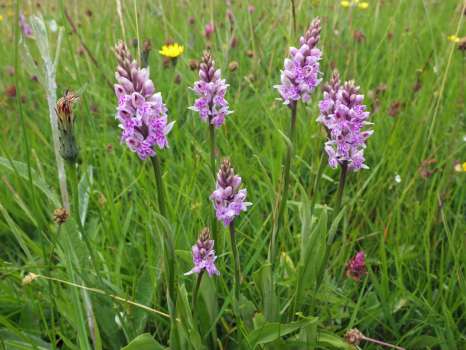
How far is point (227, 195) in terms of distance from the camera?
3.36ft

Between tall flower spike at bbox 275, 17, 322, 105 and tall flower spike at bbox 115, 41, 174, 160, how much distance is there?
384 mm

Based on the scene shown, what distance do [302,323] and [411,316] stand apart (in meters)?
0.54

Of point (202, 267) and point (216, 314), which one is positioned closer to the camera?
point (202, 267)

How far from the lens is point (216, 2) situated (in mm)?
4316

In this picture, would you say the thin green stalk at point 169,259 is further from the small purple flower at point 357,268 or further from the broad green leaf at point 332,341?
the small purple flower at point 357,268

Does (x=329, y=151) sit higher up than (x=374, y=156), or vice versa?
(x=329, y=151)

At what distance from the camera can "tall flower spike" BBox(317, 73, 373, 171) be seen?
110cm

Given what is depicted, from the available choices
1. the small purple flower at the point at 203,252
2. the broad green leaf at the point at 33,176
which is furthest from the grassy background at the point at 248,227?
the small purple flower at the point at 203,252

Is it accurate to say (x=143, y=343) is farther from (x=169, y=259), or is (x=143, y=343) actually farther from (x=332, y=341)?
(x=332, y=341)

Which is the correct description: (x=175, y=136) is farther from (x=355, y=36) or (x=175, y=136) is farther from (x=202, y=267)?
(x=355, y=36)

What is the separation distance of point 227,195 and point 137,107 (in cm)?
27

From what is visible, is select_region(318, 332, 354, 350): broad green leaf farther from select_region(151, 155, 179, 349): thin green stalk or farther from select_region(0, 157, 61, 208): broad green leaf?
select_region(0, 157, 61, 208): broad green leaf

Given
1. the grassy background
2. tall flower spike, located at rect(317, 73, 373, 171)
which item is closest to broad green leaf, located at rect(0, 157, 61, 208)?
the grassy background

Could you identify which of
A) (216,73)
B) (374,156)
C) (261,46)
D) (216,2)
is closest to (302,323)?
(216,73)
